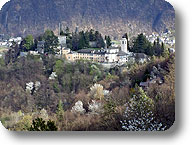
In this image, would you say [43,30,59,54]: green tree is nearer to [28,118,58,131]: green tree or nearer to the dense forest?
the dense forest

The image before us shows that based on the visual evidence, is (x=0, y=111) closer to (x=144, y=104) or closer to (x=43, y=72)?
(x=43, y=72)

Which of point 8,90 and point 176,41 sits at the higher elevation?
point 176,41

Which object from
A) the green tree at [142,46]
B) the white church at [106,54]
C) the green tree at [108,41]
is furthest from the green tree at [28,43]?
the green tree at [142,46]

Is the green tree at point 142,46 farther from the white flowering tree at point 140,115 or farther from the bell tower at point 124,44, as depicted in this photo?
the white flowering tree at point 140,115

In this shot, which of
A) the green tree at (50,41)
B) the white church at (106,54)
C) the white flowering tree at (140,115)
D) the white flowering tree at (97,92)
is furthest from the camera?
the green tree at (50,41)

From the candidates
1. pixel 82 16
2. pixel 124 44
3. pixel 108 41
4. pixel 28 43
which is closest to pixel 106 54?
pixel 108 41

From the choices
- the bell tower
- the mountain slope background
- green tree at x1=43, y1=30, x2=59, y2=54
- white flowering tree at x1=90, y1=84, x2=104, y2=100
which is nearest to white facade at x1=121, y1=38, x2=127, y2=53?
the bell tower

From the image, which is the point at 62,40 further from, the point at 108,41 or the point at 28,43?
the point at 108,41

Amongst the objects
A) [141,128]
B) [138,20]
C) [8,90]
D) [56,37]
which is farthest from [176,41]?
[8,90]
